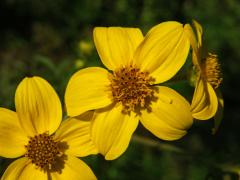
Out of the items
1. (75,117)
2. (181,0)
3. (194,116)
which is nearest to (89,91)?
(75,117)

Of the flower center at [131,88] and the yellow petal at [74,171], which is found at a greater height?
the flower center at [131,88]

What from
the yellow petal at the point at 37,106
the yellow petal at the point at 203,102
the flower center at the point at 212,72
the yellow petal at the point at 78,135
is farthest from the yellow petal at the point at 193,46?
the yellow petal at the point at 37,106

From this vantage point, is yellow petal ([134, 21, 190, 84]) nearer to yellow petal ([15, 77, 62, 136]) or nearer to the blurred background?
yellow petal ([15, 77, 62, 136])

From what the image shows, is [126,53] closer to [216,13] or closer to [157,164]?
[157,164]

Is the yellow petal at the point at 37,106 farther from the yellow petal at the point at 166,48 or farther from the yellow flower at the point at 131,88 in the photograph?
the yellow petal at the point at 166,48

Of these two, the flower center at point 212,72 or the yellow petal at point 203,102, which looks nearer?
the yellow petal at point 203,102

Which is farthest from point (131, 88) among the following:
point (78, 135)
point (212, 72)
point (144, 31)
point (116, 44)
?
point (144, 31)

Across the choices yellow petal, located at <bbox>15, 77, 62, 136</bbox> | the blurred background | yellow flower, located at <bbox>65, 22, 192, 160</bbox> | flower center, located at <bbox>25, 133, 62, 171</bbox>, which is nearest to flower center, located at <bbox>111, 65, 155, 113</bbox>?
yellow flower, located at <bbox>65, 22, 192, 160</bbox>

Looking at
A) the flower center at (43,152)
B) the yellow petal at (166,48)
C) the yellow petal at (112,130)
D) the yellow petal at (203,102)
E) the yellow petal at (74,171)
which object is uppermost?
the yellow petal at (166,48)
